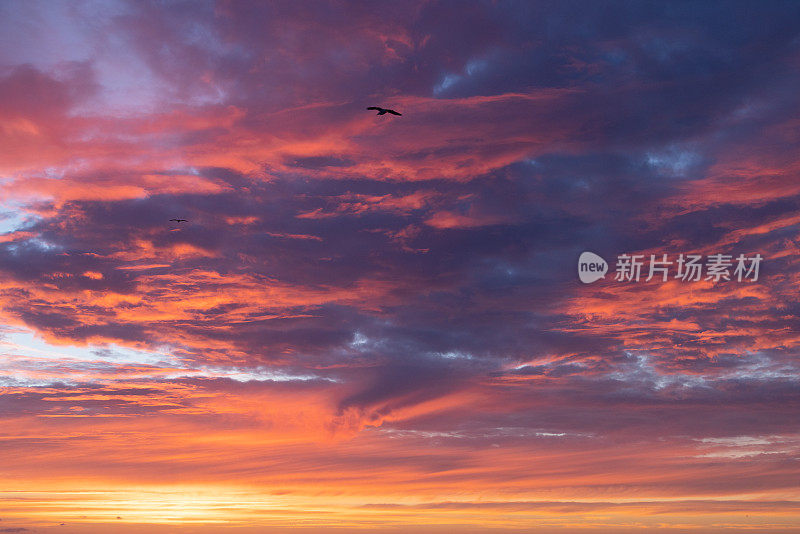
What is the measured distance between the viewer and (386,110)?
86312mm

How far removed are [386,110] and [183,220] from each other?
207 feet

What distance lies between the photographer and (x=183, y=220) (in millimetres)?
119062

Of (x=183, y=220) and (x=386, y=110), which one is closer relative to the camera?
(x=386, y=110)
